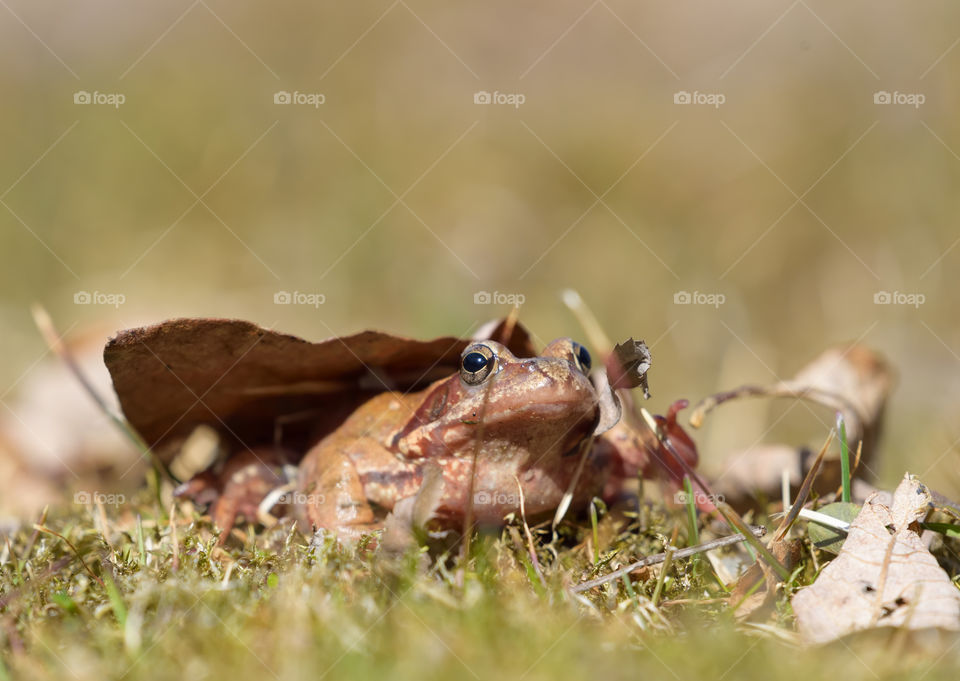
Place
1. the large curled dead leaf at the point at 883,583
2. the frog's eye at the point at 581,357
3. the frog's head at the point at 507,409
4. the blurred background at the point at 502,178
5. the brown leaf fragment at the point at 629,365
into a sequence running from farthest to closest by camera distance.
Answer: the blurred background at the point at 502,178
the frog's eye at the point at 581,357
the frog's head at the point at 507,409
the brown leaf fragment at the point at 629,365
the large curled dead leaf at the point at 883,583

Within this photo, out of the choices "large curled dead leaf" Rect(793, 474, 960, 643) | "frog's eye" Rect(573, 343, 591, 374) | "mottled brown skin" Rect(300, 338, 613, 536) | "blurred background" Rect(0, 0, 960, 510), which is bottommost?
"large curled dead leaf" Rect(793, 474, 960, 643)

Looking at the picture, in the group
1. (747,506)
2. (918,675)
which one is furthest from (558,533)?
(918,675)

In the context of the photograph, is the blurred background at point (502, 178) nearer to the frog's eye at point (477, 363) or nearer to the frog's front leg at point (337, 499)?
the frog's front leg at point (337, 499)

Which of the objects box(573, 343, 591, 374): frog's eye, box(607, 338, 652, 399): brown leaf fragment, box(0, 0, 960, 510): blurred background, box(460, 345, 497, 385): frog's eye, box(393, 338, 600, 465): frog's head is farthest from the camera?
box(0, 0, 960, 510): blurred background

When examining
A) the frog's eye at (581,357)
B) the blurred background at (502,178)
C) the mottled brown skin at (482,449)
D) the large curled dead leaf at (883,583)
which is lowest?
the large curled dead leaf at (883,583)

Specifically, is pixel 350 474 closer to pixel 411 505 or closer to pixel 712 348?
pixel 411 505

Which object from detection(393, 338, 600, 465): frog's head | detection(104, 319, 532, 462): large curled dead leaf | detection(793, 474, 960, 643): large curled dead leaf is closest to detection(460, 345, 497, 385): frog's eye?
detection(393, 338, 600, 465): frog's head

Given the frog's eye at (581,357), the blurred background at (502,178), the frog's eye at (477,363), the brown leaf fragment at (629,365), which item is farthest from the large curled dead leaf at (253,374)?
the blurred background at (502,178)

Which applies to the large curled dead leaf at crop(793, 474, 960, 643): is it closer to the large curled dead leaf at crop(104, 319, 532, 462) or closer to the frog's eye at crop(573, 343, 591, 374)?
the frog's eye at crop(573, 343, 591, 374)
